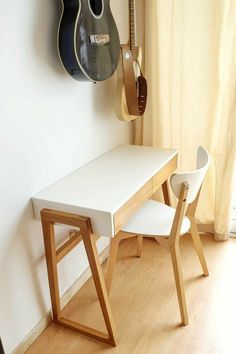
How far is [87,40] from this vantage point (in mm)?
1433

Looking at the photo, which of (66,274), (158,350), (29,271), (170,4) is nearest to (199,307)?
(158,350)

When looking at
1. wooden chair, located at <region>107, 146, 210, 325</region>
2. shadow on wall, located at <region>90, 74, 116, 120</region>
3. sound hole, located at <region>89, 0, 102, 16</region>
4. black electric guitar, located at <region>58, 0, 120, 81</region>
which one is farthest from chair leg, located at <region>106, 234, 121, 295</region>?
sound hole, located at <region>89, 0, 102, 16</region>

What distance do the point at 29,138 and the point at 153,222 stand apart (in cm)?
73

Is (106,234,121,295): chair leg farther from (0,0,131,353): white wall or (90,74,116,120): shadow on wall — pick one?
(90,74,116,120): shadow on wall

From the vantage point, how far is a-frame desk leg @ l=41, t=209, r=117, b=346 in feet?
4.47

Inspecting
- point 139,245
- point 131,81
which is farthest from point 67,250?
point 131,81

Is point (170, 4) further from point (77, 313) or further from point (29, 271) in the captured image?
point (77, 313)

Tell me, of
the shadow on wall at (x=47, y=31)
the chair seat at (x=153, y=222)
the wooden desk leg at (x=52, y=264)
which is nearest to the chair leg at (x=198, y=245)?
the chair seat at (x=153, y=222)

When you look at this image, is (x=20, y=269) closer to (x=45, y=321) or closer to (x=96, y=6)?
(x=45, y=321)

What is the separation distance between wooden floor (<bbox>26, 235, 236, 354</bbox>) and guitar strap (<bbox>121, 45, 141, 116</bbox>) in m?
0.96

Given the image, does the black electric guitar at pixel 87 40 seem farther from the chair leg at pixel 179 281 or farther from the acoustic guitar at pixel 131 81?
the chair leg at pixel 179 281

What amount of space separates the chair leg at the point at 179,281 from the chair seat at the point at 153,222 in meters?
0.10

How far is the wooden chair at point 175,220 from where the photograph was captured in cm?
144

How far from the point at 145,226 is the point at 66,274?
53cm
